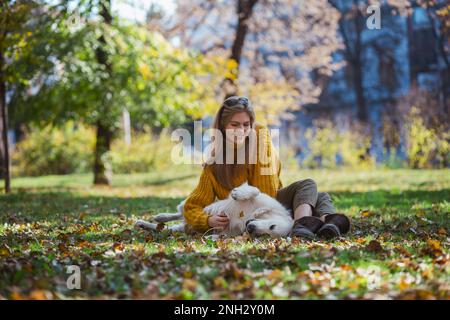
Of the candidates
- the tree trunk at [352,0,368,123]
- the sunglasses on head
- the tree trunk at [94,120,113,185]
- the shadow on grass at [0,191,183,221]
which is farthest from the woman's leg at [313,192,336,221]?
the tree trunk at [352,0,368,123]

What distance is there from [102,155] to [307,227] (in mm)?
10261

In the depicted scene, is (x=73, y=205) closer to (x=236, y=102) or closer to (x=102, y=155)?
(x=236, y=102)

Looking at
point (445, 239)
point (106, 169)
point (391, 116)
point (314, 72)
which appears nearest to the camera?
point (445, 239)

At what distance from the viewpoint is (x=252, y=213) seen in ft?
16.6

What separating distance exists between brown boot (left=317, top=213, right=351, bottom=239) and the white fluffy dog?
31cm

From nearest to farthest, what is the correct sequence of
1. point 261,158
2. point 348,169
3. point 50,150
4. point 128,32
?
point 261,158 → point 128,32 → point 348,169 → point 50,150

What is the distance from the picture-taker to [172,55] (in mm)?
12805

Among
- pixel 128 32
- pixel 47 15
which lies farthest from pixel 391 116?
pixel 47 15

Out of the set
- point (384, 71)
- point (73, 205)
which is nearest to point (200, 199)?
point (73, 205)

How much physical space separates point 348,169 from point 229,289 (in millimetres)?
14860

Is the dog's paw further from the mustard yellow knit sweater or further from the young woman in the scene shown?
the mustard yellow knit sweater

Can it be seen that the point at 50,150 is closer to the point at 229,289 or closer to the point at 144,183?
the point at 144,183

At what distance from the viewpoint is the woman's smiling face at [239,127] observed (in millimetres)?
5348

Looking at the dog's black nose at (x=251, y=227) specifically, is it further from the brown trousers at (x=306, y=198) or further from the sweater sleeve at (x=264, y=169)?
the sweater sleeve at (x=264, y=169)
